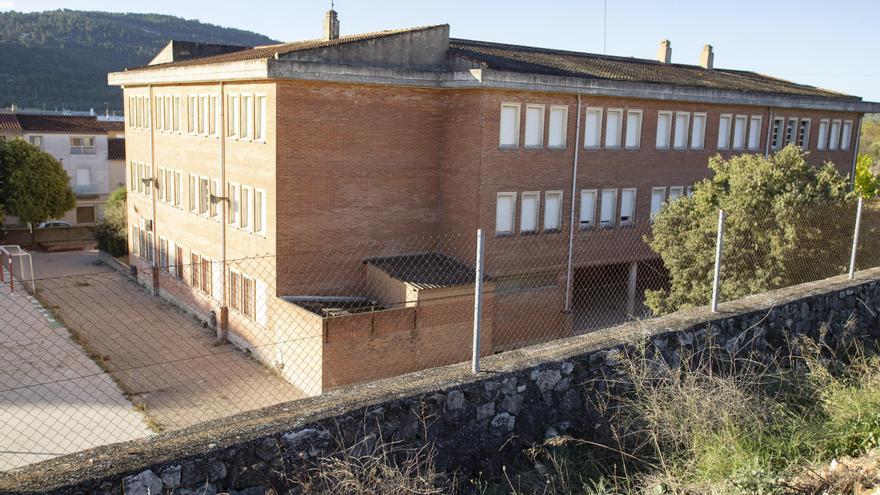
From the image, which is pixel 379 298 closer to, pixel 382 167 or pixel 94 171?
pixel 382 167

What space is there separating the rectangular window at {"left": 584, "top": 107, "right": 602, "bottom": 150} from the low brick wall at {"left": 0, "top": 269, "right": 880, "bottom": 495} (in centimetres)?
1559

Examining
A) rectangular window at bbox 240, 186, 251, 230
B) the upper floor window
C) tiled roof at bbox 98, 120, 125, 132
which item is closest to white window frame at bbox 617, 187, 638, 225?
rectangular window at bbox 240, 186, 251, 230

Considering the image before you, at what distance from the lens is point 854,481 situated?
4379 millimetres

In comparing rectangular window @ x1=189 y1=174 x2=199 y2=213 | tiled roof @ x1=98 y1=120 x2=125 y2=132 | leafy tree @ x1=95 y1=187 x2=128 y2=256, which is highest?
tiled roof @ x1=98 y1=120 x2=125 y2=132

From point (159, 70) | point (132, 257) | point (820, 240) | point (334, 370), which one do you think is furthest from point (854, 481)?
point (132, 257)

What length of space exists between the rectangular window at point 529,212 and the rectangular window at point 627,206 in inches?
150

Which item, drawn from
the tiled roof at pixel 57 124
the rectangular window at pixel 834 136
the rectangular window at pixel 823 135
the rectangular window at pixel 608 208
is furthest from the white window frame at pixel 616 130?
the tiled roof at pixel 57 124

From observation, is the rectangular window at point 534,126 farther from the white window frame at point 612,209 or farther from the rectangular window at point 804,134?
the rectangular window at point 804,134

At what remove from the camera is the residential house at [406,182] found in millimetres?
17906

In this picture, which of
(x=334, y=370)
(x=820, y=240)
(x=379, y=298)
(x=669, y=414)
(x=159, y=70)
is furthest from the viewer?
(x=159, y=70)

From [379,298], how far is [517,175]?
5.40m

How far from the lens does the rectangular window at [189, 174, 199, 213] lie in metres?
23.5

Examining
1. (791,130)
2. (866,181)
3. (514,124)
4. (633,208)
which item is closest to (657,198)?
(633,208)

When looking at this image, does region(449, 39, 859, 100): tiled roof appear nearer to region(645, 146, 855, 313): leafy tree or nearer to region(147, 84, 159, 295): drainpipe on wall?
region(645, 146, 855, 313): leafy tree
